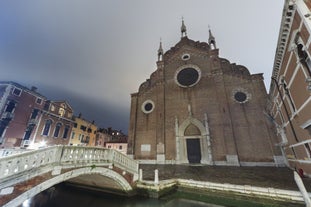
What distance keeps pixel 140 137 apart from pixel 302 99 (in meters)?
12.9

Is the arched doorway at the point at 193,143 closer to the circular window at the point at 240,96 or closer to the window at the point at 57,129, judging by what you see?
the circular window at the point at 240,96

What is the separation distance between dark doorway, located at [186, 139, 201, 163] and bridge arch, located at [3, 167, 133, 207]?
8.33 meters

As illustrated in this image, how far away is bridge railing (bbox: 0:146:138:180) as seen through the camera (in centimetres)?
303

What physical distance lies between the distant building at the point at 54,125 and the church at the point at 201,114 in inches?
405

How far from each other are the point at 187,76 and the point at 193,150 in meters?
7.87

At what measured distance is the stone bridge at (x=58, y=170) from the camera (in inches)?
118

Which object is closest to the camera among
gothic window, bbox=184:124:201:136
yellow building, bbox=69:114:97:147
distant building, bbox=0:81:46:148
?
distant building, bbox=0:81:46:148

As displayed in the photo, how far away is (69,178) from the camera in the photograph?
175 inches

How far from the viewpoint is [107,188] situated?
22.6 ft

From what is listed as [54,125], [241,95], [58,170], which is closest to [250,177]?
[241,95]

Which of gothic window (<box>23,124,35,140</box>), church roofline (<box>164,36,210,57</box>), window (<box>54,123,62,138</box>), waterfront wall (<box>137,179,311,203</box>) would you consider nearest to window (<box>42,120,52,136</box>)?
window (<box>54,123,62,138</box>)

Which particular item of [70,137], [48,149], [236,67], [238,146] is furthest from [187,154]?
[70,137]

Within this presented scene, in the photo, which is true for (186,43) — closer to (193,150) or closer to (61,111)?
(193,150)

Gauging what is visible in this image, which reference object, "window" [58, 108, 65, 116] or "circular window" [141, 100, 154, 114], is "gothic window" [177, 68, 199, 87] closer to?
"circular window" [141, 100, 154, 114]
